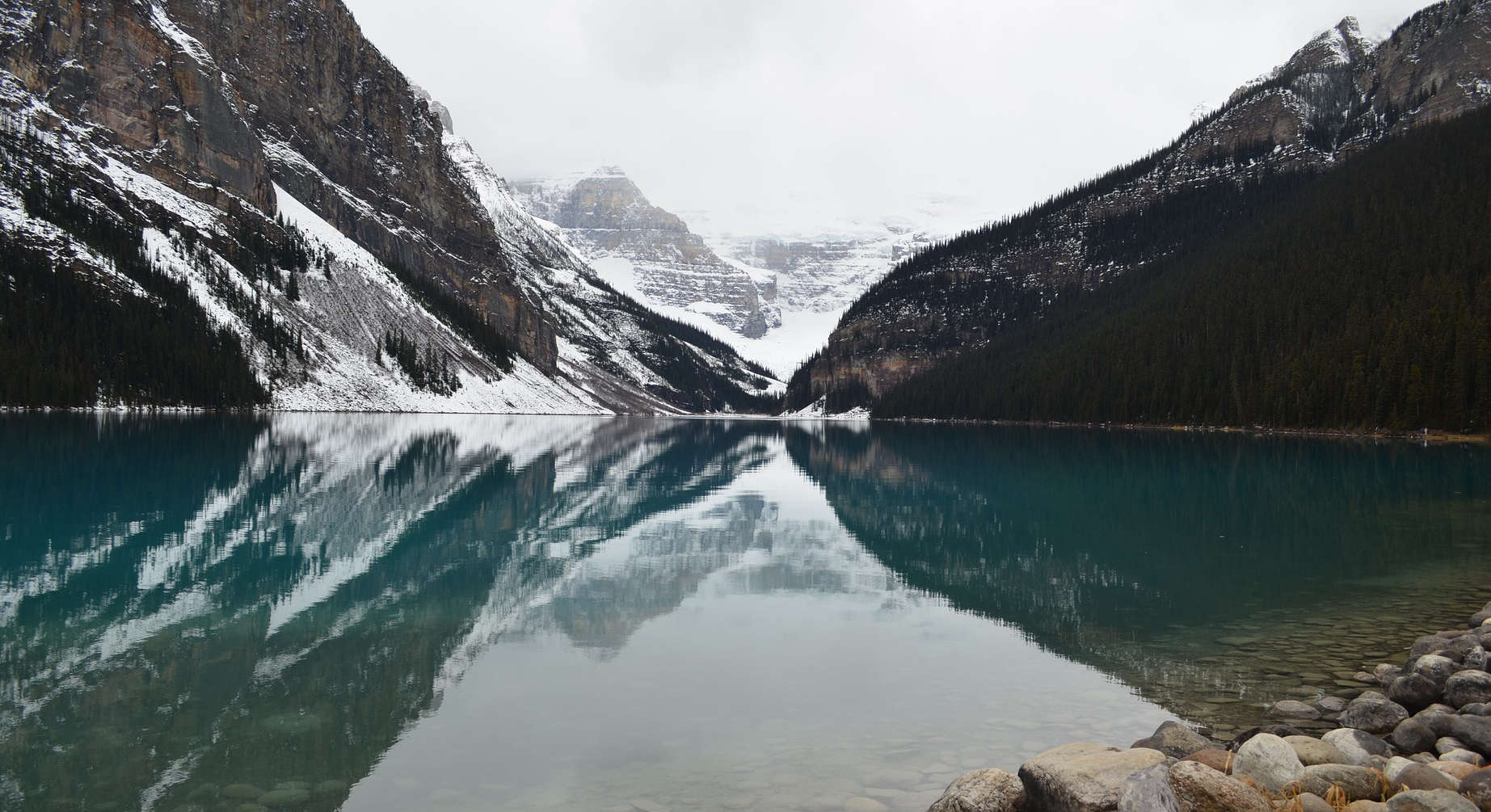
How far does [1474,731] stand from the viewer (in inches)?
323

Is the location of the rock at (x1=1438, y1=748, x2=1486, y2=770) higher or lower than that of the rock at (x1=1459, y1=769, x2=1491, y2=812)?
lower

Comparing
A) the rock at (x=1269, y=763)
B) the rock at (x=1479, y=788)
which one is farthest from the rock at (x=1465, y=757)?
the rock at (x=1269, y=763)

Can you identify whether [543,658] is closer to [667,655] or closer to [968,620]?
[667,655]

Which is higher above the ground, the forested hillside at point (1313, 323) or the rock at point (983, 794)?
the forested hillside at point (1313, 323)

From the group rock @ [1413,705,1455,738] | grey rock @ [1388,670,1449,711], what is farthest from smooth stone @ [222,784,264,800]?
grey rock @ [1388,670,1449,711]

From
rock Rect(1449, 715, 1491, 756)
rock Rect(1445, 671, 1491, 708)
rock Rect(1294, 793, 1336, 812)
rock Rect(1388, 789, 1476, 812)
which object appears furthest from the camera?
rock Rect(1445, 671, 1491, 708)

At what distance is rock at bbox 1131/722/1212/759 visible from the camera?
337 inches

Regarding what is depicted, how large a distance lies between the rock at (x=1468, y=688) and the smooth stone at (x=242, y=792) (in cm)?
1254

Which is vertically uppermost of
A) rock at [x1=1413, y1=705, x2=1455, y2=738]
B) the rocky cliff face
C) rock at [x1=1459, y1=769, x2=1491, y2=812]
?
the rocky cliff face

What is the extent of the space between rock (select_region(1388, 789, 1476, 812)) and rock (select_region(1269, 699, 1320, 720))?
12.8 ft

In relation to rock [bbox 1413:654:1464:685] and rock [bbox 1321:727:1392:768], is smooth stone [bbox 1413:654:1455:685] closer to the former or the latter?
rock [bbox 1413:654:1464:685]

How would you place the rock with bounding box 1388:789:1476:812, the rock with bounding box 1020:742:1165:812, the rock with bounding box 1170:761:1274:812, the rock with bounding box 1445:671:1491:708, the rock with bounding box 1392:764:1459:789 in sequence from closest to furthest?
the rock with bounding box 1388:789:1476:812, the rock with bounding box 1170:761:1274:812, the rock with bounding box 1392:764:1459:789, the rock with bounding box 1020:742:1165:812, the rock with bounding box 1445:671:1491:708

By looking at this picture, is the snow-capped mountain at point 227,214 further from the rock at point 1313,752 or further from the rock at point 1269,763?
the rock at point 1313,752

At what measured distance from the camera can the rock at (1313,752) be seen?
25.9 ft
